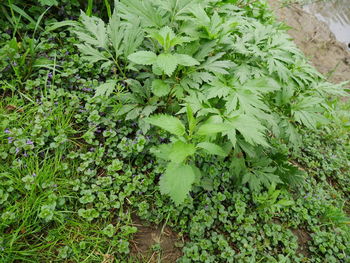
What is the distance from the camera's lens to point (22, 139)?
192 cm

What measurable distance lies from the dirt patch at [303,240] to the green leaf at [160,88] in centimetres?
171

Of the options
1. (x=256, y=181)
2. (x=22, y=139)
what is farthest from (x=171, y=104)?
(x=22, y=139)

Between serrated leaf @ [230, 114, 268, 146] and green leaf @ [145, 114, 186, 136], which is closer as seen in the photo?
green leaf @ [145, 114, 186, 136]

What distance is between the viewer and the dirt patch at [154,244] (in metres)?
1.81

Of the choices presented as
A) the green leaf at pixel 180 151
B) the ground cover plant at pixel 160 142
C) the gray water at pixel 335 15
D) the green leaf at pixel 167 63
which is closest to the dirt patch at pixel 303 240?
the ground cover plant at pixel 160 142

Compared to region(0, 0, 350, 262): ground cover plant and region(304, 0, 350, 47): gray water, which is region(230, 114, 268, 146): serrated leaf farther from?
region(304, 0, 350, 47): gray water

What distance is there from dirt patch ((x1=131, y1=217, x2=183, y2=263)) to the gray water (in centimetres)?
688

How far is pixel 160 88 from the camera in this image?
191 cm

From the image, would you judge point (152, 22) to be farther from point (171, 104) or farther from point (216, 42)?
point (171, 104)

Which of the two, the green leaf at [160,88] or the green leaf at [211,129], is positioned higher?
the green leaf at [211,129]

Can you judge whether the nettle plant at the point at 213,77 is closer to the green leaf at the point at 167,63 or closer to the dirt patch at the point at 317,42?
the green leaf at the point at 167,63

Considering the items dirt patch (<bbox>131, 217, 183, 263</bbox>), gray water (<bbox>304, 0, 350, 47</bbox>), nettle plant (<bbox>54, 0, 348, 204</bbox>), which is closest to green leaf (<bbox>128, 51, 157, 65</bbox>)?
nettle plant (<bbox>54, 0, 348, 204</bbox>)

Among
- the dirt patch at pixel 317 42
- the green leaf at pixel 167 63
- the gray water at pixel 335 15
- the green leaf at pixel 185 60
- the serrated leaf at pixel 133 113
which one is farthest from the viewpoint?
the gray water at pixel 335 15

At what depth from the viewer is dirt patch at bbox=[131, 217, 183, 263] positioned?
5.95 feet
